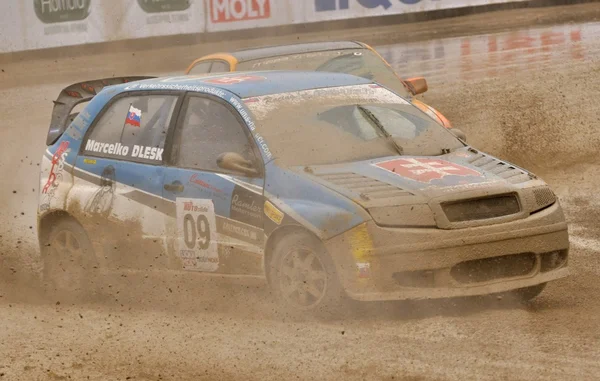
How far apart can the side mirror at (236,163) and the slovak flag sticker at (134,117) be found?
980 millimetres

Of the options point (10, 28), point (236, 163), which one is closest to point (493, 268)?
point (236, 163)

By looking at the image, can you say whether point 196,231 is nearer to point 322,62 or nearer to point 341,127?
point 341,127

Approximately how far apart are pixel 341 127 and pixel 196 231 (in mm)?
1094

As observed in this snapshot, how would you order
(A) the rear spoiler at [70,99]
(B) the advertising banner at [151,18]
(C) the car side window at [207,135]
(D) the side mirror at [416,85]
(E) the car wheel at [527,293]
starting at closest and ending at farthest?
(E) the car wheel at [527,293], (C) the car side window at [207,135], (A) the rear spoiler at [70,99], (D) the side mirror at [416,85], (B) the advertising banner at [151,18]

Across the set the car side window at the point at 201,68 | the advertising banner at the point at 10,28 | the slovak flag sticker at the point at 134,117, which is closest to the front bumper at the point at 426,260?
the slovak flag sticker at the point at 134,117

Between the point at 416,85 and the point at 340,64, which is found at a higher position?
the point at 340,64

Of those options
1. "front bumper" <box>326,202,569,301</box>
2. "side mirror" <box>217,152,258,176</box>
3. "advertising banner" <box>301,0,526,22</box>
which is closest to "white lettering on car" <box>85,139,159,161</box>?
"side mirror" <box>217,152,258,176</box>

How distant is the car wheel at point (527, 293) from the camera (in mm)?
7828

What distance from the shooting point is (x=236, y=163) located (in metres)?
7.97

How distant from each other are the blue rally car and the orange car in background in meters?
3.42

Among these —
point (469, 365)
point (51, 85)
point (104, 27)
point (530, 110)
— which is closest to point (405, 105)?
point (469, 365)

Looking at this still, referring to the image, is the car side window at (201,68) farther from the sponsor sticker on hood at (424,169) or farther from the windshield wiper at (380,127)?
the sponsor sticker on hood at (424,169)

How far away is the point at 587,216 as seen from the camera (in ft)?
35.2

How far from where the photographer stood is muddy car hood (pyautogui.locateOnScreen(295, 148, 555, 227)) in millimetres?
7395
